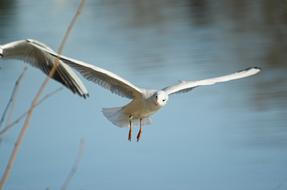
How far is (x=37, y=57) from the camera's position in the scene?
4152 mm

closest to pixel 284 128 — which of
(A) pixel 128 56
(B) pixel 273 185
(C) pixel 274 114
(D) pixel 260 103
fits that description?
(C) pixel 274 114

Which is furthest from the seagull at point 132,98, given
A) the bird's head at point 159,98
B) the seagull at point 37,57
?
the seagull at point 37,57

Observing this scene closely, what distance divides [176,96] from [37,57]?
4231mm

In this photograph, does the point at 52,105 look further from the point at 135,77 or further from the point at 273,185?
the point at 273,185

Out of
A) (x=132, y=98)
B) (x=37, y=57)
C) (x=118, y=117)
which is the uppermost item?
(x=37, y=57)

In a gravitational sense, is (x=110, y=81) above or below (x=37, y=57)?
below

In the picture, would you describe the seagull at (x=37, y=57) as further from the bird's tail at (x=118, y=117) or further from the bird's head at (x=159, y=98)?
the bird's head at (x=159, y=98)

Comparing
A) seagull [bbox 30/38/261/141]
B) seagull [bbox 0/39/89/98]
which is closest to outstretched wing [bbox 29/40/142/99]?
seagull [bbox 30/38/261/141]

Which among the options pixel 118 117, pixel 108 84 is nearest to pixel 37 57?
pixel 108 84

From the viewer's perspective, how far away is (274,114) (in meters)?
7.16

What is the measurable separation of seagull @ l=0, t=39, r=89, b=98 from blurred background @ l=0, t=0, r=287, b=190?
1.67 meters

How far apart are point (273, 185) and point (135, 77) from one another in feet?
12.3

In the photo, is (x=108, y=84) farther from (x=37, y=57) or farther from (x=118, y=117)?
(x=37, y=57)

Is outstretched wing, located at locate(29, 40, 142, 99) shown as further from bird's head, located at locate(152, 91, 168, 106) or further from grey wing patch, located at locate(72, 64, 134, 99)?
bird's head, located at locate(152, 91, 168, 106)
